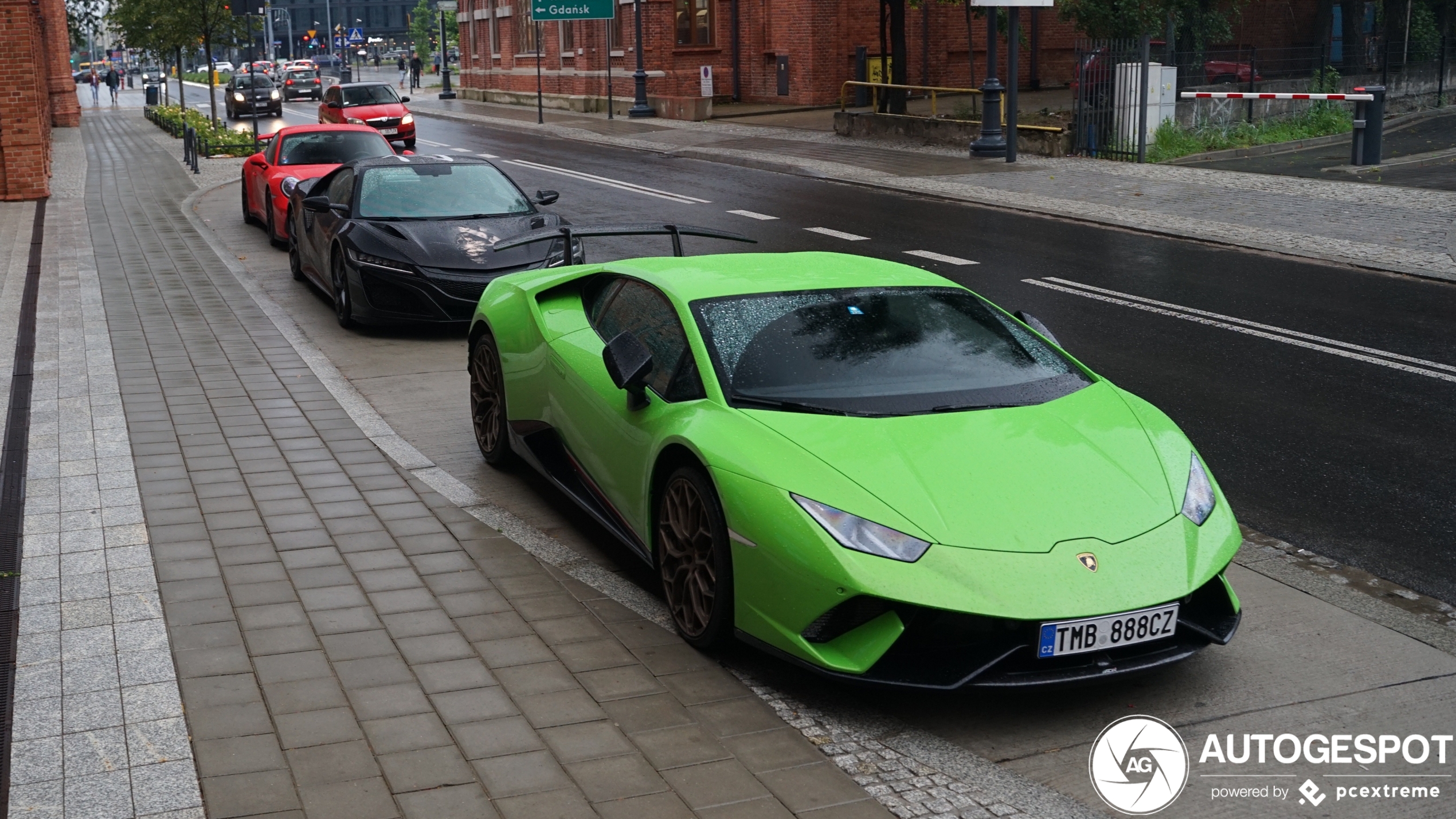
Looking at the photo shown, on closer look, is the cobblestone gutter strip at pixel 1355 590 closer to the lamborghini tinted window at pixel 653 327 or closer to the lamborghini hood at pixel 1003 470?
the lamborghini hood at pixel 1003 470

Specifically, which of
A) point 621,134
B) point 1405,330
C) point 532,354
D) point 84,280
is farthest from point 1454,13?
point 532,354

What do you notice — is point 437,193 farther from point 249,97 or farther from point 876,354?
point 249,97

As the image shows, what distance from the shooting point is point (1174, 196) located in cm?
1997

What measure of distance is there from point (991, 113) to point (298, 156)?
13.1 metres

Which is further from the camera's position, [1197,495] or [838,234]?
[838,234]

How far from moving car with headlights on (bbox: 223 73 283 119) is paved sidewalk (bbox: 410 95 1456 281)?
28.0 m

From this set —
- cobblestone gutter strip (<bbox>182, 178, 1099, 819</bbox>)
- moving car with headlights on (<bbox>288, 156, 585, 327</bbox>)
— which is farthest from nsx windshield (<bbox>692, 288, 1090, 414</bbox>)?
moving car with headlights on (<bbox>288, 156, 585, 327</bbox>)

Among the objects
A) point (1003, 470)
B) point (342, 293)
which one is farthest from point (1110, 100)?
point (1003, 470)

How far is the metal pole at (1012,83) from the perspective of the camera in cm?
2400

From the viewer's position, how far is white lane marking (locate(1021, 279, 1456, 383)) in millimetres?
9844

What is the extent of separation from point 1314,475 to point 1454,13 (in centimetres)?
3798

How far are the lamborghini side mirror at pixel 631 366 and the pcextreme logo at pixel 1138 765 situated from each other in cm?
223

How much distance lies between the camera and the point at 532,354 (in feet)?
22.9

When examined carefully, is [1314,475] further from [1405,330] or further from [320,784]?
[320,784]
